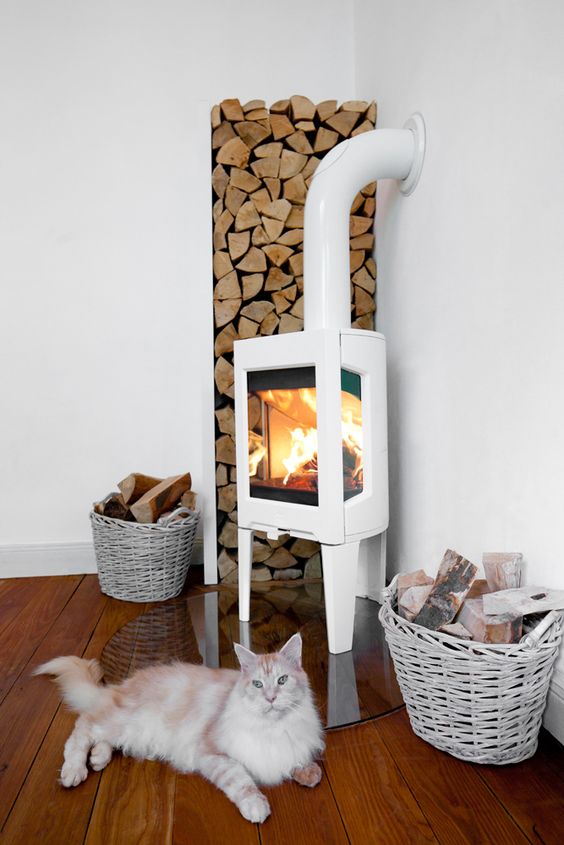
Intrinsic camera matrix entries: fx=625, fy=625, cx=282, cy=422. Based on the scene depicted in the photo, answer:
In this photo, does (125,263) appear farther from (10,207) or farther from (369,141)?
(369,141)

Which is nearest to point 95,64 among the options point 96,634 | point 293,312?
point 293,312

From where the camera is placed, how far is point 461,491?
5.62 feet

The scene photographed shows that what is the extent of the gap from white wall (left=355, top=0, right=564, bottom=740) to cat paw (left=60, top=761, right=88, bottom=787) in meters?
0.97

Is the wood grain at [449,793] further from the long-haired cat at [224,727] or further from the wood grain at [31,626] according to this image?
the wood grain at [31,626]

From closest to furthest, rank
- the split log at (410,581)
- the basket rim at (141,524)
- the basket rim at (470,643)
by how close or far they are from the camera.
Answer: the basket rim at (470,643) → the split log at (410,581) → the basket rim at (141,524)

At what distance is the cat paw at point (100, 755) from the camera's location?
49.6 inches

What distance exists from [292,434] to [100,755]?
41.4 inches

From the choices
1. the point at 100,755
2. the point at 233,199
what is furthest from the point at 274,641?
the point at 233,199

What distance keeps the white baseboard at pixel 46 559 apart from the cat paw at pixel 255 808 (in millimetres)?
1738

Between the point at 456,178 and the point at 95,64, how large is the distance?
72.1 inches

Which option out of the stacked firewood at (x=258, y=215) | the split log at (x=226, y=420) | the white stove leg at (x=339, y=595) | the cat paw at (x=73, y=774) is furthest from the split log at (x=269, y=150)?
the cat paw at (x=73, y=774)

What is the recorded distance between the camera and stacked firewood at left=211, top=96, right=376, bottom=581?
2414 mm

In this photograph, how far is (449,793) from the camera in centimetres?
117

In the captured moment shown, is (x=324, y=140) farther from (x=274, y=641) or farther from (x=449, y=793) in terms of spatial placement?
(x=449, y=793)
